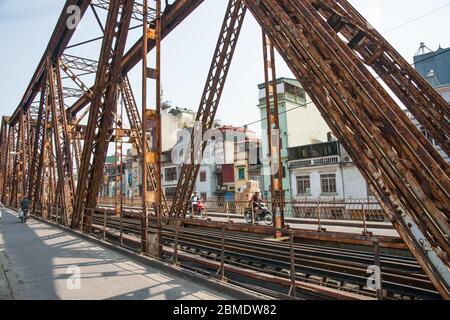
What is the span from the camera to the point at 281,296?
4.13m

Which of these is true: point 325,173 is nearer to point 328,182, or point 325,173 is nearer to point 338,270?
point 328,182

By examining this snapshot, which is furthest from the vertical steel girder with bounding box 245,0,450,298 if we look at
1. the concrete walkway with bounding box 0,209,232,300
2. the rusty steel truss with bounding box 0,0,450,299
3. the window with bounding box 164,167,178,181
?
the window with bounding box 164,167,178,181

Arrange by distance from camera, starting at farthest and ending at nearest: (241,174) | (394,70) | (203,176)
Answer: (203,176) → (241,174) → (394,70)

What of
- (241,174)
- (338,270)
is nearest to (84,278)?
(338,270)

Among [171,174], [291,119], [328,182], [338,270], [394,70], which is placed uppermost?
[291,119]

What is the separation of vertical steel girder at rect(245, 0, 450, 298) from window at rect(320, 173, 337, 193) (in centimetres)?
2156

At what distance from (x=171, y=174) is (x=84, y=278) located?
37.8m

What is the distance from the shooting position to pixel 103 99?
9.76 m

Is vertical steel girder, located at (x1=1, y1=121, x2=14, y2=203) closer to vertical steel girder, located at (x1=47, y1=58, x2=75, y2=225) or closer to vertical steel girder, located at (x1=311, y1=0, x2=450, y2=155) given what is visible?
vertical steel girder, located at (x1=47, y1=58, x2=75, y2=225)

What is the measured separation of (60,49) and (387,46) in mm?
14799

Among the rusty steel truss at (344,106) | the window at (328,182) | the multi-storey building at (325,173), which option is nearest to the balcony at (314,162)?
the multi-storey building at (325,173)
